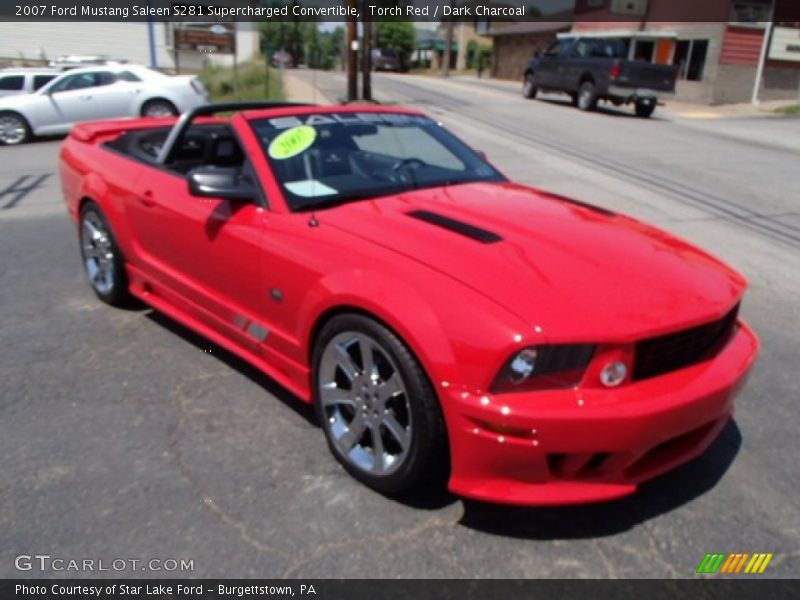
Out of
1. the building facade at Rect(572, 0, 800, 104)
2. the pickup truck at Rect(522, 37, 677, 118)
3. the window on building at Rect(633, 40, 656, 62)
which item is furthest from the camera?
the window on building at Rect(633, 40, 656, 62)

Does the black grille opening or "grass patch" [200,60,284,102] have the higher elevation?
the black grille opening

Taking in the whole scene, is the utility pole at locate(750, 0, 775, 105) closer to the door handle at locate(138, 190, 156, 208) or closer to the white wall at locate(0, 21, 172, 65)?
the door handle at locate(138, 190, 156, 208)

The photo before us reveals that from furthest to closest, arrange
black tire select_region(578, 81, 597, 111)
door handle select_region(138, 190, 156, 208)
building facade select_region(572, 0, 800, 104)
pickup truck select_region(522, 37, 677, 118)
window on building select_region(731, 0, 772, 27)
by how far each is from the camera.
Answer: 1. building facade select_region(572, 0, 800, 104)
2. window on building select_region(731, 0, 772, 27)
3. black tire select_region(578, 81, 597, 111)
4. pickup truck select_region(522, 37, 677, 118)
5. door handle select_region(138, 190, 156, 208)

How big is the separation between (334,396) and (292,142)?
138cm

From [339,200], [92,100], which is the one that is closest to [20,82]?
[92,100]

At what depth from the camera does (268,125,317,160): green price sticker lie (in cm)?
348

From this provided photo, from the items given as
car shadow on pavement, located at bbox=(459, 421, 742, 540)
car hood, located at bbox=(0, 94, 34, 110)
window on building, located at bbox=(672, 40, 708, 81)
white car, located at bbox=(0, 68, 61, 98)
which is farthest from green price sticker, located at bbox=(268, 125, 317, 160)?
window on building, located at bbox=(672, 40, 708, 81)

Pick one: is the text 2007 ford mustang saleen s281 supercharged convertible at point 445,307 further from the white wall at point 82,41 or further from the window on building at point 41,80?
the white wall at point 82,41

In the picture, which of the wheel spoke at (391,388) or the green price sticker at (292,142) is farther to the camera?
the green price sticker at (292,142)

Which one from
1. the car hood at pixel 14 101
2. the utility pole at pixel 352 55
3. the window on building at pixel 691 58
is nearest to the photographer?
the car hood at pixel 14 101

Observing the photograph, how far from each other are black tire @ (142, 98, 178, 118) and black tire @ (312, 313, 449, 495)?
13937 mm

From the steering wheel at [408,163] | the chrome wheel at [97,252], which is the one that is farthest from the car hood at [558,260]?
the chrome wheel at [97,252]

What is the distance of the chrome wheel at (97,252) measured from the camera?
15.4 ft

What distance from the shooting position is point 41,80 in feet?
49.8
